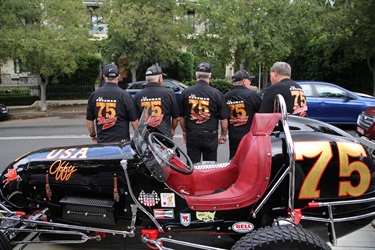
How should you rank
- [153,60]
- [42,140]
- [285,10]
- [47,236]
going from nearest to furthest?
[47,236] → [42,140] → [285,10] → [153,60]

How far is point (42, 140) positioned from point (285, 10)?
1242 cm

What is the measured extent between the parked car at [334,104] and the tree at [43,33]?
440 inches

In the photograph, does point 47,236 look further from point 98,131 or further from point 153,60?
point 153,60

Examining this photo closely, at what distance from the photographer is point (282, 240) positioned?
2.26m

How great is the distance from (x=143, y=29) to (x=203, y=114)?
13.9 meters

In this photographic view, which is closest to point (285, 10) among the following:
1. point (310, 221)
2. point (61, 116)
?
point (61, 116)

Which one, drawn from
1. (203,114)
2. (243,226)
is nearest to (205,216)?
(243,226)

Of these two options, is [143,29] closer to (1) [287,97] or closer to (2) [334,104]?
(2) [334,104]

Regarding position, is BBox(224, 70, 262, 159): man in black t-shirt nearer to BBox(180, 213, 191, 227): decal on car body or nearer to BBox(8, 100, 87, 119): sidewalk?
BBox(180, 213, 191, 227): decal on car body

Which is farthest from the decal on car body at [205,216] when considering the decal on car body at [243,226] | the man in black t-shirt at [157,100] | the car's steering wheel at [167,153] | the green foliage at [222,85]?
the green foliage at [222,85]

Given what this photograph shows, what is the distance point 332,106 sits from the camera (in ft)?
31.2

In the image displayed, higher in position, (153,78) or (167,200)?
(153,78)

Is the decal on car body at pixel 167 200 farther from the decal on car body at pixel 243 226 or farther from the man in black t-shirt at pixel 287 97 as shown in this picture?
the man in black t-shirt at pixel 287 97

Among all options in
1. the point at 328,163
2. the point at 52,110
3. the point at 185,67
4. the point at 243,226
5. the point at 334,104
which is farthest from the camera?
the point at 185,67
